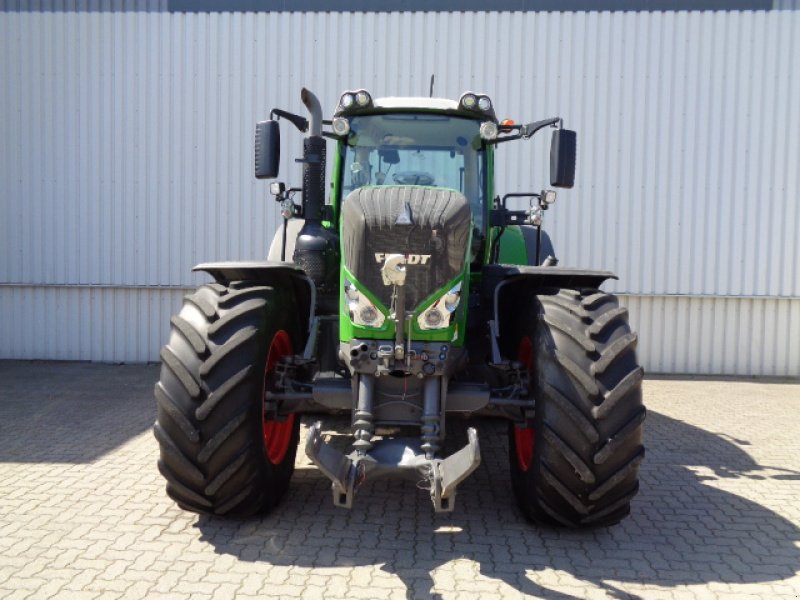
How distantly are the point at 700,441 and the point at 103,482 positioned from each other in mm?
4855

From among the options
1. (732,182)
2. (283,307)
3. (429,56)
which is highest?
(429,56)

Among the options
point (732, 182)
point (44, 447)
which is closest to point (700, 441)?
point (732, 182)

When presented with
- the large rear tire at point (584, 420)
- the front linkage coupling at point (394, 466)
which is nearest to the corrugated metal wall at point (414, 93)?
the large rear tire at point (584, 420)

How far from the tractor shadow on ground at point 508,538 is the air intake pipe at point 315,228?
54.6 inches

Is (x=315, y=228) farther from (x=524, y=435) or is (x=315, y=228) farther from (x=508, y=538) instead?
(x=508, y=538)

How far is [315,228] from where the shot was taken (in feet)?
16.0

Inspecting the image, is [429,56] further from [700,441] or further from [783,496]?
[783,496]

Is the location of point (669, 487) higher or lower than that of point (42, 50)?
lower

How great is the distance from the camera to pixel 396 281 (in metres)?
3.47

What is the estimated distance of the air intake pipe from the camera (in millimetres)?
4680

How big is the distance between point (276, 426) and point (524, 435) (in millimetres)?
1506

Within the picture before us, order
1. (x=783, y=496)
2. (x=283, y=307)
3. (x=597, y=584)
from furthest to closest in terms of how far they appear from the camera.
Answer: (x=783, y=496) < (x=283, y=307) < (x=597, y=584)

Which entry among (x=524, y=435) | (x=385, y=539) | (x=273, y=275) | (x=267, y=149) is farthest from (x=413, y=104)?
(x=385, y=539)

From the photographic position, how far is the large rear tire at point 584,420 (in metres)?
3.49
